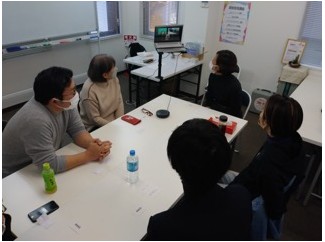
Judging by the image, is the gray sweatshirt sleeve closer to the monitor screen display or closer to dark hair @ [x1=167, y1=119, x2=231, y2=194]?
dark hair @ [x1=167, y1=119, x2=231, y2=194]

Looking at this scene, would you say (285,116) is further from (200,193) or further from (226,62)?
(226,62)

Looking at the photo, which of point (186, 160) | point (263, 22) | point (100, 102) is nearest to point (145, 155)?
point (100, 102)

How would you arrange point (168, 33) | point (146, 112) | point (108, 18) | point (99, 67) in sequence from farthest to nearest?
point (108, 18)
point (168, 33)
point (146, 112)
point (99, 67)

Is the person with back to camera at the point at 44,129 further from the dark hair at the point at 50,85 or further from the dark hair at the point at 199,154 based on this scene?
the dark hair at the point at 199,154

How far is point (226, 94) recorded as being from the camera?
2.37m

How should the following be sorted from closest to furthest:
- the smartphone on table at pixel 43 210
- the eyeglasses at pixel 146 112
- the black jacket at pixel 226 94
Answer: the smartphone on table at pixel 43 210, the eyeglasses at pixel 146 112, the black jacket at pixel 226 94

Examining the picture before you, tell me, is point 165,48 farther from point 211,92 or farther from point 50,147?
point 50,147

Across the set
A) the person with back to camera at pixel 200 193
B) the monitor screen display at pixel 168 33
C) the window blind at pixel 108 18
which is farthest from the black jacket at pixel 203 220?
the window blind at pixel 108 18

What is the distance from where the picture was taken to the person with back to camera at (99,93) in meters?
2.06

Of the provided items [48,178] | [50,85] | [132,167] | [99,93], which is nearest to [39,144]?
[48,178]

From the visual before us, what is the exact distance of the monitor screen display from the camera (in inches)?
111

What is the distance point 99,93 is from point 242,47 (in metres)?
2.49

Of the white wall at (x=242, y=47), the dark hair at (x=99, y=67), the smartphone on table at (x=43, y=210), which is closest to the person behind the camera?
the smartphone on table at (x=43, y=210)

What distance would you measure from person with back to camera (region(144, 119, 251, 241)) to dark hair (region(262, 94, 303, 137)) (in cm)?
62
